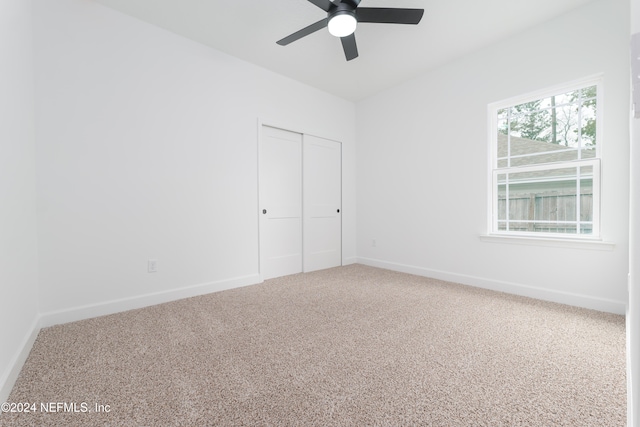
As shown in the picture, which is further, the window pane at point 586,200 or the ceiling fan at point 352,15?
the window pane at point 586,200

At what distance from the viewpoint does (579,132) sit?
8.34 feet

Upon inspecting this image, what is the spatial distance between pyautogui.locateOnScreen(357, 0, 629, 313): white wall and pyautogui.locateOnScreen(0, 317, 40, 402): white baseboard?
12.0ft

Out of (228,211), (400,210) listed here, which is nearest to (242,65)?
(228,211)

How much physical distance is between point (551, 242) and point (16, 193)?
4.12m

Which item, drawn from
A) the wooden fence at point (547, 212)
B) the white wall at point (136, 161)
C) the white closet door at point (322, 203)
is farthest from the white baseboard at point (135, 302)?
the wooden fence at point (547, 212)

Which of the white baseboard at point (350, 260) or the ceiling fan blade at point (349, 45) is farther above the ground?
the ceiling fan blade at point (349, 45)

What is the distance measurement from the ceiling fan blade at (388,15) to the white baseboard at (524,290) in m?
2.67

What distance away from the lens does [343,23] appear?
6.73 ft

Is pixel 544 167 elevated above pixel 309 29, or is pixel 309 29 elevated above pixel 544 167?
pixel 309 29

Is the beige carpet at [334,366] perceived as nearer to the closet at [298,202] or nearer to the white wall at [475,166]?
the white wall at [475,166]

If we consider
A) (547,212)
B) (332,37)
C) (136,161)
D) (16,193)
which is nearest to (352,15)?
(332,37)

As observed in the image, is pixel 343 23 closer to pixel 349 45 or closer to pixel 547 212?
pixel 349 45

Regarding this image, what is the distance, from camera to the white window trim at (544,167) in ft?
7.80

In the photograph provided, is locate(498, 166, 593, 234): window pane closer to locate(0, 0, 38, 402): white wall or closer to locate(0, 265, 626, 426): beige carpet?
locate(0, 265, 626, 426): beige carpet
